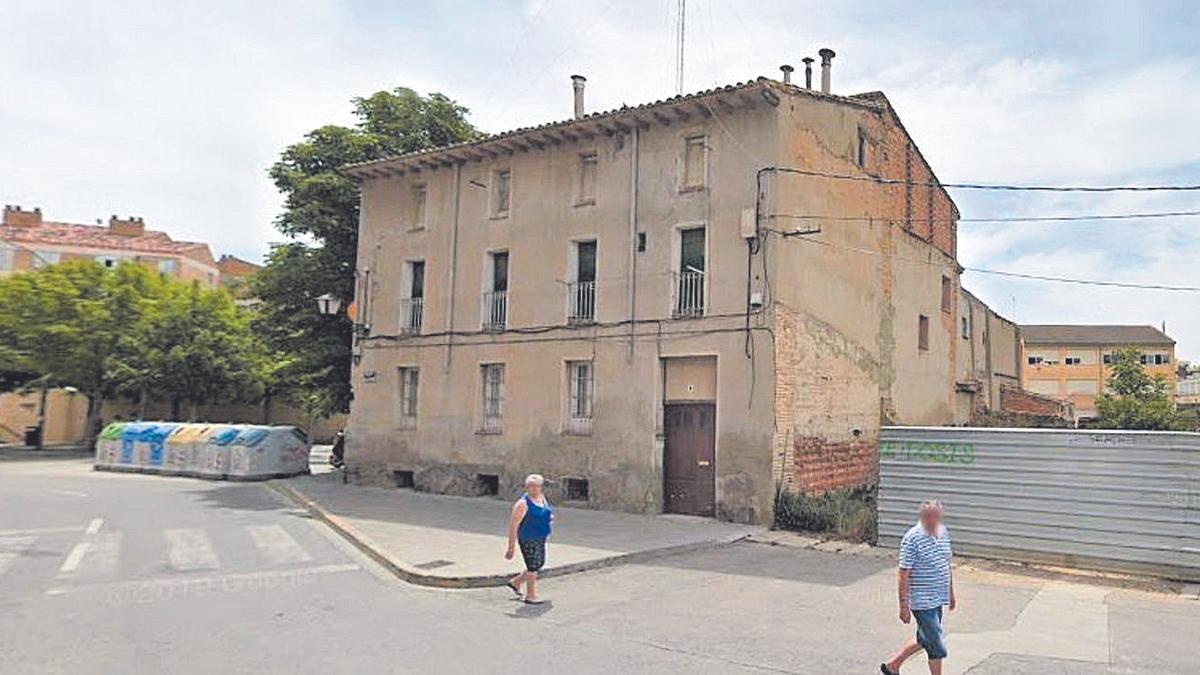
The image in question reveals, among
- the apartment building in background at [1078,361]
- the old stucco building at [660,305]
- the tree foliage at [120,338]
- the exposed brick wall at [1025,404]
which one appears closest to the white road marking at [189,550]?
the old stucco building at [660,305]

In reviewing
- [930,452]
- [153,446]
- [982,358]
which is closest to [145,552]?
[930,452]

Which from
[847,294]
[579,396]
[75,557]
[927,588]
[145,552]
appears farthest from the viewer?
[579,396]

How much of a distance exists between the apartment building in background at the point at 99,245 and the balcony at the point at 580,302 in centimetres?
5431

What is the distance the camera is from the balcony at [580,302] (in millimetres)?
18984

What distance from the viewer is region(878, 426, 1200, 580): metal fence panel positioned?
37.1ft

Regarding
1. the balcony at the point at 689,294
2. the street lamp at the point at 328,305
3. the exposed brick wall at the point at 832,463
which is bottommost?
the exposed brick wall at the point at 832,463

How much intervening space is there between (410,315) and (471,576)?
12970mm

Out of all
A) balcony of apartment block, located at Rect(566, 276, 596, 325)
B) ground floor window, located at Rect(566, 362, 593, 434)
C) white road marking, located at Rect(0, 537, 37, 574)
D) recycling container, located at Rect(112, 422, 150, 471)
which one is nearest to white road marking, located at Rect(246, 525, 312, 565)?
white road marking, located at Rect(0, 537, 37, 574)

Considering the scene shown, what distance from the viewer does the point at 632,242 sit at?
1827cm

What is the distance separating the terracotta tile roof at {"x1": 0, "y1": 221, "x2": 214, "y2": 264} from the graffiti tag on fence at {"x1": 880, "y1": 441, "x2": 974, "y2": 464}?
64143mm

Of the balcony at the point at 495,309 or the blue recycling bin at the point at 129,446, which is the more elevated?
the balcony at the point at 495,309

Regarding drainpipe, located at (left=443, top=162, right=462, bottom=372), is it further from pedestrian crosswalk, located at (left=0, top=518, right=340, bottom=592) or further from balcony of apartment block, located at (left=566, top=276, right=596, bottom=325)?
pedestrian crosswalk, located at (left=0, top=518, right=340, bottom=592)

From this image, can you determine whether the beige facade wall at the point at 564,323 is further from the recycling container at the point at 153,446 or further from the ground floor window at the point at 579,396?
the recycling container at the point at 153,446

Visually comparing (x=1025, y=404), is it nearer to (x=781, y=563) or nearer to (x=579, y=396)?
(x=579, y=396)
